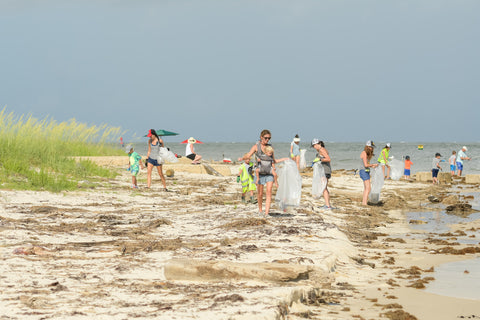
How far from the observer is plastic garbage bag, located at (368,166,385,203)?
48.8 feet

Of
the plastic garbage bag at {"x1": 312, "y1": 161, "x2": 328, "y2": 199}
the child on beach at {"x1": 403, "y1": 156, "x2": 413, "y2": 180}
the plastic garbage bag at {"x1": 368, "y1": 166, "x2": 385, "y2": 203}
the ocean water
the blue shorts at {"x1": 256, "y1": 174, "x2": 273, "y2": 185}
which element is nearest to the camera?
the blue shorts at {"x1": 256, "y1": 174, "x2": 273, "y2": 185}

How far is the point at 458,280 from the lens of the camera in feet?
22.2

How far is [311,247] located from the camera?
773 centimetres

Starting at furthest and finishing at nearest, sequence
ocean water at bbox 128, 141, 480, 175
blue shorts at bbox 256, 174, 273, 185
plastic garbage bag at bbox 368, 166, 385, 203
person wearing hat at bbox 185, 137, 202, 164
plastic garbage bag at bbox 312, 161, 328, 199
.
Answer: ocean water at bbox 128, 141, 480, 175 < person wearing hat at bbox 185, 137, 202, 164 < plastic garbage bag at bbox 368, 166, 385, 203 < plastic garbage bag at bbox 312, 161, 328, 199 < blue shorts at bbox 256, 174, 273, 185

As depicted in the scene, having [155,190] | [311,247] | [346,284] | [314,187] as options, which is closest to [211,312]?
[346,284]

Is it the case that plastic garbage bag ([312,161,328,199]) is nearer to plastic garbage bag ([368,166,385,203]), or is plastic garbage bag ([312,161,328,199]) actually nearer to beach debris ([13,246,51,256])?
plastic garbage bag ([368,166,385,203])

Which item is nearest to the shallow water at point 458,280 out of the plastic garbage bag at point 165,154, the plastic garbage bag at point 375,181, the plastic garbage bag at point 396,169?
the plastic garbage bag at point 375,181

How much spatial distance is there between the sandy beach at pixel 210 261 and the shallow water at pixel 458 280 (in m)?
0.17

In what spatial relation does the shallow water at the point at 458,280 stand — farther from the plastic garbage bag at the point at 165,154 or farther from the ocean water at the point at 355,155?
the ocean water at the point at 355,155

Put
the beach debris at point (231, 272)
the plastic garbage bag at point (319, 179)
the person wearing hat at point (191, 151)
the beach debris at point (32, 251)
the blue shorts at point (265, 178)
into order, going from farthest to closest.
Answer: the person wearing hat at point (191, 151)
the plastic garbage bag at point (319, 179)
the blue shorts at point (265, 178)
the beach debris at point (32, 251)
the beach debris at point (231, 272)

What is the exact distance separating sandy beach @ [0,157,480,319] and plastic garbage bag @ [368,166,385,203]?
77.1 inches

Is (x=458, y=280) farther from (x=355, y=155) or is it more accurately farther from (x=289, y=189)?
(x=355, y=155)

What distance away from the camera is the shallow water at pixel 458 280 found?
608cm

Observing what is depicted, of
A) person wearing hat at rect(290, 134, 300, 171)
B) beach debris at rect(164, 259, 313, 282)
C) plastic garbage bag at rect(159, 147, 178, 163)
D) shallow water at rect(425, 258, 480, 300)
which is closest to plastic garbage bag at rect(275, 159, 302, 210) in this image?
shallow water at rect(425, 258, 480, 300)
